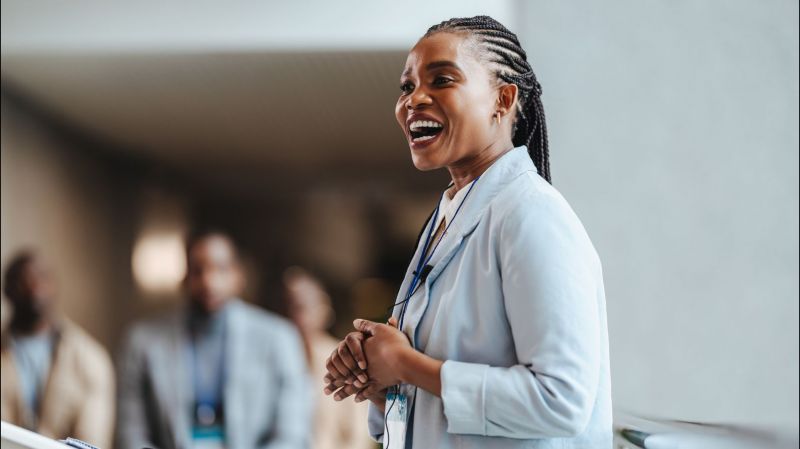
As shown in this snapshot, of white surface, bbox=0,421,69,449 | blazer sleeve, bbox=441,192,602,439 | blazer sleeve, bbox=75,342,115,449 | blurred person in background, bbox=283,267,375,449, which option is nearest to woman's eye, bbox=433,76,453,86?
blazer sleeve, bbox=441,192,602,439

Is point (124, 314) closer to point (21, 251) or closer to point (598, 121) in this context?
point (21, 251)

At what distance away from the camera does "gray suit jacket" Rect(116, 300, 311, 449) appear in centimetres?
464

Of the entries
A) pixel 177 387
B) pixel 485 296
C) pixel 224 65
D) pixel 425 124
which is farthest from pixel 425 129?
pixel 177 387

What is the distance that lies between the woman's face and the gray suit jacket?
3.59 metres

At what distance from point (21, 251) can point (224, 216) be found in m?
2.71

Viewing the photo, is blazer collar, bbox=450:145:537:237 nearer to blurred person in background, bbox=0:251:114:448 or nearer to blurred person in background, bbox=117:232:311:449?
blurred person in background, bbox=117:232:311:449

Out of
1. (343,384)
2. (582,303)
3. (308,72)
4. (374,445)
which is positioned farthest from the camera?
(374,445)

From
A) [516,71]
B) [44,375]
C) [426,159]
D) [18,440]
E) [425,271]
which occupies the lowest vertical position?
[18,440]

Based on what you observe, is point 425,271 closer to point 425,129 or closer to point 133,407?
point 425,129

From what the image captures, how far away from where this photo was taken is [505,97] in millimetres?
1146

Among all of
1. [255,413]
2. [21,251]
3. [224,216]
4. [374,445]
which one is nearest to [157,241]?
[224,216]

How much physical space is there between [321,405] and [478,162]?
444 cm

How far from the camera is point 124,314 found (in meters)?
7.18

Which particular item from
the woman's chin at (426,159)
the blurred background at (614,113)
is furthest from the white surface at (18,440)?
the blurred background at (614,113)
